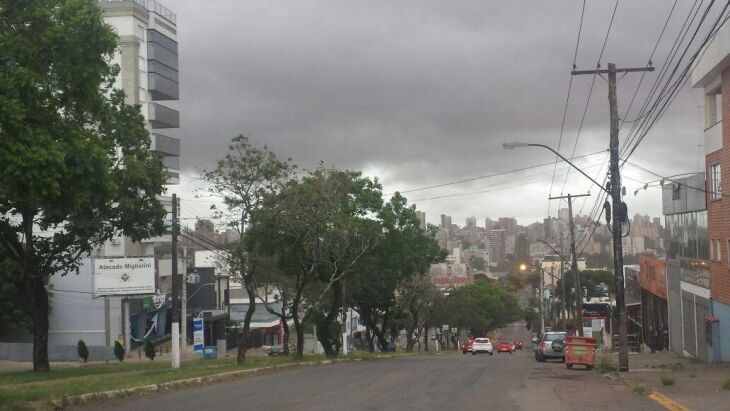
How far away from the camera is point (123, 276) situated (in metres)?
52.3

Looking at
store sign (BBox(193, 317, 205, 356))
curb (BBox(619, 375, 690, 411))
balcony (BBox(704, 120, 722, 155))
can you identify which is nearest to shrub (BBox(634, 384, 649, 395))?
curb (BBox(619, 375, 690, 411))

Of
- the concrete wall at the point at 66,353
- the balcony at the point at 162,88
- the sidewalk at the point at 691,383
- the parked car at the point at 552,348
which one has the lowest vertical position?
the concrete wall at the point at 66,353

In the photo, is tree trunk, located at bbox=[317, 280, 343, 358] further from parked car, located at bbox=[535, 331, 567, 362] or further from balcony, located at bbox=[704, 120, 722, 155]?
balcony, located at bbox=[704, 120, 722, 155]

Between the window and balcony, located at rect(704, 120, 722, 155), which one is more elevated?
balcony, located at rect(704, 120, 722, 155)

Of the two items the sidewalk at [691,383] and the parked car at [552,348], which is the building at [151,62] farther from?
the sidewalk at [691,383]

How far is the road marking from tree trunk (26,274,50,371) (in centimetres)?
2437

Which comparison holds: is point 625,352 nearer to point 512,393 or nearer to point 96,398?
point 512,393

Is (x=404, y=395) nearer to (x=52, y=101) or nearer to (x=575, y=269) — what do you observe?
(x=52, y=101)

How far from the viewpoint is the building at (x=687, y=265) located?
115ft

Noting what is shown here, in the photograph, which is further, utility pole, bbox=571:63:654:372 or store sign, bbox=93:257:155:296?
store sign, bbox=93:257:155:296

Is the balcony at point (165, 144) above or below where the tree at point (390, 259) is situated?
above

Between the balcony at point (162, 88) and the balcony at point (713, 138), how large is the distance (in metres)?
44.1

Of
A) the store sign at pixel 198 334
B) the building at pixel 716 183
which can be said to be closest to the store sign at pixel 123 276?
the store sign at pixel 198 334

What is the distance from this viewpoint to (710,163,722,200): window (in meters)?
31.5
